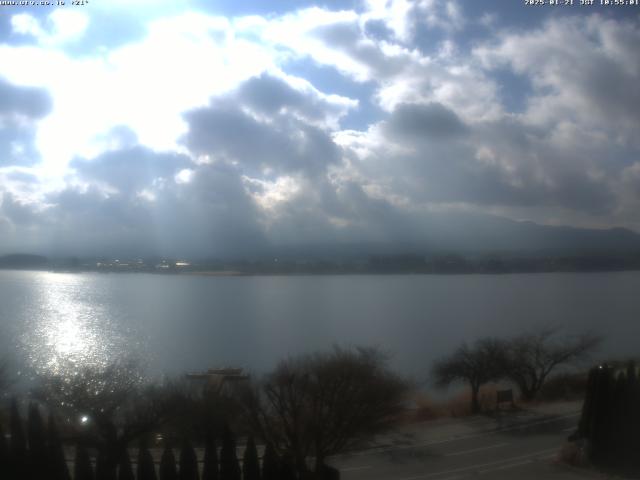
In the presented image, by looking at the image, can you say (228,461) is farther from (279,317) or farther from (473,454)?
(279,317)

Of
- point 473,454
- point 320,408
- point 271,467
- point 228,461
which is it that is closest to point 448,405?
point 473,454

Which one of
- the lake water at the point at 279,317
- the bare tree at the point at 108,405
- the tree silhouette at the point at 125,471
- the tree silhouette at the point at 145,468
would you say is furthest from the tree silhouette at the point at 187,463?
the lake water at the point at 279,317

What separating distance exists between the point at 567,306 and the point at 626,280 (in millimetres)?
10369

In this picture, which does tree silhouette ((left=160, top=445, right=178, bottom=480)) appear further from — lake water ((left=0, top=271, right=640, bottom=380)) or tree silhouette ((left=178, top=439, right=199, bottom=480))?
lake water ((left=0, top=271, right=640, bottom=380))

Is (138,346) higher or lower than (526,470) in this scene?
higher

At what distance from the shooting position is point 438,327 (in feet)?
87.6

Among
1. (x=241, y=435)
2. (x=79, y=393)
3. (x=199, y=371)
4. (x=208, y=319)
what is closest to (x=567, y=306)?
(x=208, y=319)

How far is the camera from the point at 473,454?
39.8 ft

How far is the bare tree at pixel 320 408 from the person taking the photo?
34.7 feet

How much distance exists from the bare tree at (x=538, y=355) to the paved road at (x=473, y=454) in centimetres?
509

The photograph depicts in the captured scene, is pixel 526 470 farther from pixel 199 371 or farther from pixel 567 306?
pixel 567 306

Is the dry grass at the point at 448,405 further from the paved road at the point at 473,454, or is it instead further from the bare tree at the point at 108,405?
the bare tree at the point at 108,405

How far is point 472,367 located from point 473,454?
283 inches

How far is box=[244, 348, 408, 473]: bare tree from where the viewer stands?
10.6 metres
